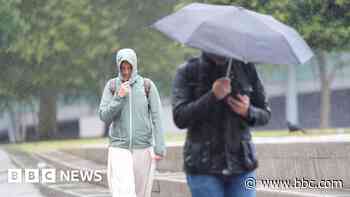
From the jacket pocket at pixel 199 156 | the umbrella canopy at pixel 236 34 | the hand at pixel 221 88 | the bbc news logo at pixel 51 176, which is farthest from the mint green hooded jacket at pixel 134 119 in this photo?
the bbc news logo at pixel 51 176

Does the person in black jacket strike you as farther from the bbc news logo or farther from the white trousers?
the bbc news logo

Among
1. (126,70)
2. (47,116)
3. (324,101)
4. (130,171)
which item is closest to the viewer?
(126,70)

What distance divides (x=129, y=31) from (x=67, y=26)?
2882 millimetres

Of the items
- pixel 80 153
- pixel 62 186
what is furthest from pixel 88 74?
pixel 62 186

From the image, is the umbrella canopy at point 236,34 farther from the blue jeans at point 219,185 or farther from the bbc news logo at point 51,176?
the bbc news logo at point 51,176

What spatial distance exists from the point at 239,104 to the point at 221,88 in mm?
190

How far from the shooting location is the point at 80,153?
21453mm

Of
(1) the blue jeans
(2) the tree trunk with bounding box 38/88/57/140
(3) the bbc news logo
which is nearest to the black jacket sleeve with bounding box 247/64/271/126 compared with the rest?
(1) the blue jeans

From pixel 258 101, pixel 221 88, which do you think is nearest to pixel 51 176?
pixel 258 101

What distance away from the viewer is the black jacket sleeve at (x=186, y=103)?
6.33m

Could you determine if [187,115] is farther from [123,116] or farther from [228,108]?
[123,116]

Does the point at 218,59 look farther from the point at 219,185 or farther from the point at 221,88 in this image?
the point at 219,185

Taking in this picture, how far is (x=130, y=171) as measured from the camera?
9656mm

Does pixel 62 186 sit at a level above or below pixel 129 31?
below
